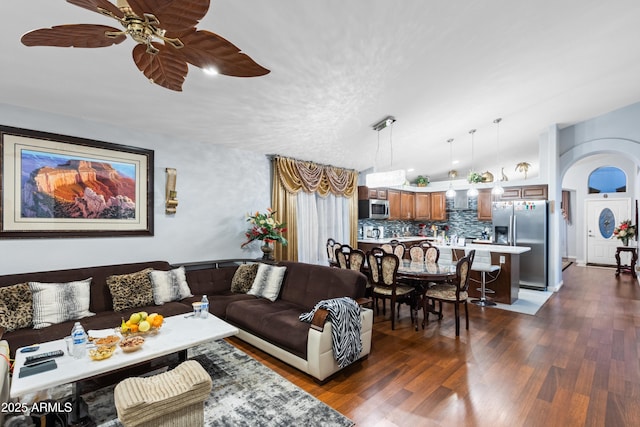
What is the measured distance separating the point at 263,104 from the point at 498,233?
19.3ft

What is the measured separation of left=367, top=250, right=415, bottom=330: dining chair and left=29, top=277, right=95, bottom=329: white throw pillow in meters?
3.24

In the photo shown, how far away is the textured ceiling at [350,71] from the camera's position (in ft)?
7.47

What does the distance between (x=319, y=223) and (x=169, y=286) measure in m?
3.13

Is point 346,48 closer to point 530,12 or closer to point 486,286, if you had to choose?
point 530,12

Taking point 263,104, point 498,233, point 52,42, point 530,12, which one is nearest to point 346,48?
point 263,104

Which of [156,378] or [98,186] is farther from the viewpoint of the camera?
[98,186]

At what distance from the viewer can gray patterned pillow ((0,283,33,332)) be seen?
256 cm

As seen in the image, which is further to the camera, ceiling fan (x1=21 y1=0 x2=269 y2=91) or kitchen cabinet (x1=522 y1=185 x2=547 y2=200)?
kitchen cabinet (x1=522 y1=185 x2=547 y2=200)

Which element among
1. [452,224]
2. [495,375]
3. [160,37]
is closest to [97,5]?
[160,37]

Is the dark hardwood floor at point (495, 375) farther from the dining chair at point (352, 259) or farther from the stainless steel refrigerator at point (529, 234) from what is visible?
the stainless steel refrigerator at point (529, 234)

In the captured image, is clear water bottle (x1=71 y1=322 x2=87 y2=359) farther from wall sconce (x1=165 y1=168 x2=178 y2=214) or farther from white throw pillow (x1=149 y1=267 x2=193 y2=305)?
wall sconce (x1=165 y1=168 x2=178 y2=214)

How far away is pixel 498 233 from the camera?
21.7 feet

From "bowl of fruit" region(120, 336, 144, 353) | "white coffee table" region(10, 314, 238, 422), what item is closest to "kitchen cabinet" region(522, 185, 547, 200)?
"white coffee table" region(10, 314, 238, 422)

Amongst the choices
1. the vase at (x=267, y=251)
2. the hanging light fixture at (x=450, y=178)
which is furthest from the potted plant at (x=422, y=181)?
the vase at (x=267, y=251)
